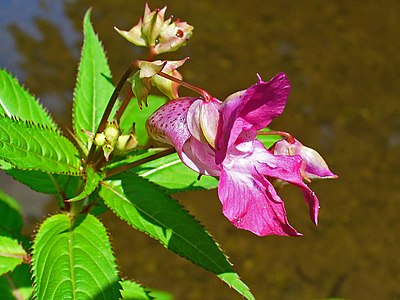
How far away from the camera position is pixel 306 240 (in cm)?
356

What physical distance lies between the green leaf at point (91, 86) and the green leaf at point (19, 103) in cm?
8

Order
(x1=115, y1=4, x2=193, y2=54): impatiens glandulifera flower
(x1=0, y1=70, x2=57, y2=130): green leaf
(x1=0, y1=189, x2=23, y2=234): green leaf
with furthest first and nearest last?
(x1=0, y1=189, x2=23, y2=234): green leaf, (x1=0, y1=70, x2=57, y2=130): green leaf, (x1=115, y1=4, x2=193, y2=54): impatiens glandulifera flower

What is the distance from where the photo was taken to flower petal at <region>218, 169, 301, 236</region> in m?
0.98

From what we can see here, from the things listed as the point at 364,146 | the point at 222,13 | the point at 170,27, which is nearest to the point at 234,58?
the point at 222,13

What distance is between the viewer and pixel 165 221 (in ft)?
4.00

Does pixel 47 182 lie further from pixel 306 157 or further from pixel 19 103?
pixel 306 157

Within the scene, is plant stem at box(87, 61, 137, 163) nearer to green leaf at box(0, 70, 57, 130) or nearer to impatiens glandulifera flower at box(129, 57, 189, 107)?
impatiens glandulifera flower at box(129, 57, 189, 107)

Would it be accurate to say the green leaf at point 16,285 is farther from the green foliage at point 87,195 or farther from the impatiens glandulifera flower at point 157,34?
the impatiens glandulifera flower at point 157,34

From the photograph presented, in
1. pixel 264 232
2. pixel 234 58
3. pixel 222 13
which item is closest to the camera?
pixel 264 232

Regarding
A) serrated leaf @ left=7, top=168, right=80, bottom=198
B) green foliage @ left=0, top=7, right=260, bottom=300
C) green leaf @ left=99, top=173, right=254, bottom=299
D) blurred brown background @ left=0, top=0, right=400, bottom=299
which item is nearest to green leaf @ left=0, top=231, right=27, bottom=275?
A: green foliage @ left=0, top=7, right=260, bottom=300

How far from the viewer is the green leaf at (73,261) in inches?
44.6

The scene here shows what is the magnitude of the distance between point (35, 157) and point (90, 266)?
245mm

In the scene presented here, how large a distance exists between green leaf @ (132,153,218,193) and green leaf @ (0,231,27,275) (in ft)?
1.23

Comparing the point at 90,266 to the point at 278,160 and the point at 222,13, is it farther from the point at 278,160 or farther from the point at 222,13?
the point at 222,13
